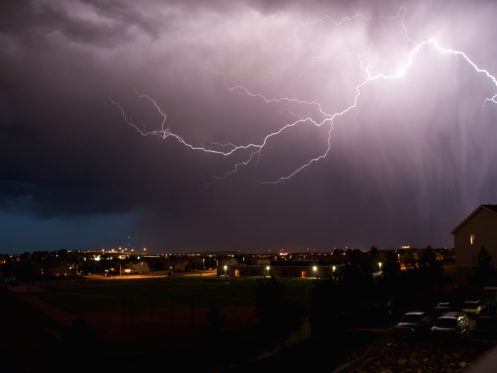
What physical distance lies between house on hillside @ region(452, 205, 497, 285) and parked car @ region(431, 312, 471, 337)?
26.6 m

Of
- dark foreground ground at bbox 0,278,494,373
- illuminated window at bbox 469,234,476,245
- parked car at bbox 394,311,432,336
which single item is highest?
illuminated window at bbox 469,234,476,245

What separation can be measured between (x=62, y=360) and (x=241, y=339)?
10.4m

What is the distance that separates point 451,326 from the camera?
2125 cm

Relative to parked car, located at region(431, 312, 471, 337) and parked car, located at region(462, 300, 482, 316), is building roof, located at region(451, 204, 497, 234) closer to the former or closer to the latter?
parked car, located at region(462, 300, 482, 316)

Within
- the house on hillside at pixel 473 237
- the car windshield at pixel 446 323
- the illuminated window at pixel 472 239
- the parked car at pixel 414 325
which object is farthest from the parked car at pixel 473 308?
the illuminated window at pixel 472 239

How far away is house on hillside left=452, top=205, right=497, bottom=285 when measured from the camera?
151ft

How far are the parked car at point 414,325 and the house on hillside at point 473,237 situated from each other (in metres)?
25.7

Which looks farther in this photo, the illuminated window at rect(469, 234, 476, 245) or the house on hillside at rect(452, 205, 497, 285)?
the illuminated window at rect(469, 234, 476, 245)

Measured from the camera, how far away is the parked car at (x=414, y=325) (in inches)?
874

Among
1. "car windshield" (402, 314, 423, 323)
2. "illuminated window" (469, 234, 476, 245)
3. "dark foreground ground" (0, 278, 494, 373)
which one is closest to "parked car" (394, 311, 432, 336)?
"car windshield" (402, 314, 423, 323)

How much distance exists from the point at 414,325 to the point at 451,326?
166cm

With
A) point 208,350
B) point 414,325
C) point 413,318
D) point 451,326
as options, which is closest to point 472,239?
point 413,318

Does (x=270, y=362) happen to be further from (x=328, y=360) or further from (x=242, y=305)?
(x=242, y=305)

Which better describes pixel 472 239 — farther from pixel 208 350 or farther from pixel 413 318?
pixel 208 350
